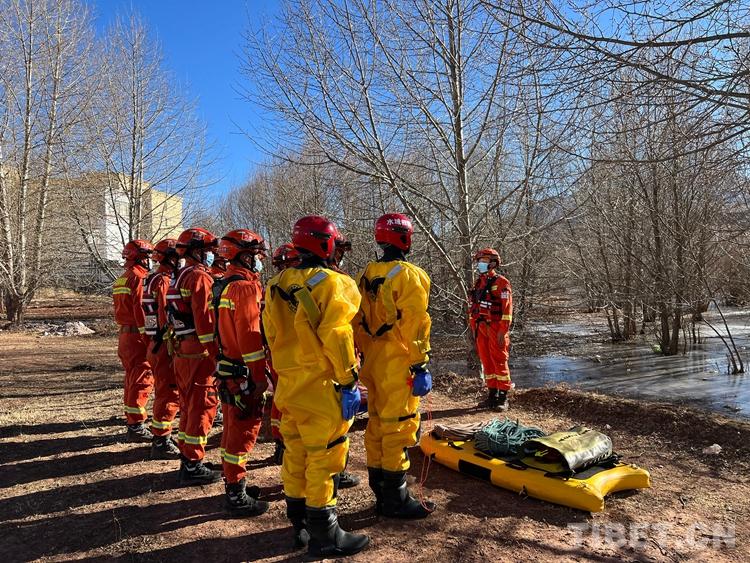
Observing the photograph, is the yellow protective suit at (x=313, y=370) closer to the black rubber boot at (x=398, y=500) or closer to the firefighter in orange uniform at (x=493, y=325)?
the black rubber boot at (x=398, y=500)

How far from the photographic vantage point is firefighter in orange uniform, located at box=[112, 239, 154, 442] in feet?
18.3

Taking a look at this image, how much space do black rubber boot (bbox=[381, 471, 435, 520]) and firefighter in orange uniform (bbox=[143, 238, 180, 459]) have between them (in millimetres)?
2517

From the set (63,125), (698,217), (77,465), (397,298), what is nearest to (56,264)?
(63,125)

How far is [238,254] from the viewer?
4.08m

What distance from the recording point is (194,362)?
A: 440 cm

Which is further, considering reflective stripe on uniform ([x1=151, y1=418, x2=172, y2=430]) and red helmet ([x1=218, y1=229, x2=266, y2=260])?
reflective stripe on uniform ([x1=151, y1=418, x2=172, y2=430])

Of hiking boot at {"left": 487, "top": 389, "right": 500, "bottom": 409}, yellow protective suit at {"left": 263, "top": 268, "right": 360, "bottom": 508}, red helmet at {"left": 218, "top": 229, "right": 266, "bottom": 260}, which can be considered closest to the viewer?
yellow protective suit at {"left": 263, "top": 268, "right": 360, "bottom": 508}

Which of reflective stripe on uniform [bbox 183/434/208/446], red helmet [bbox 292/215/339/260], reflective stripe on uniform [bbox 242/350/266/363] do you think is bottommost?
reflective stripe on uniform [bbox 183/434/208/446]

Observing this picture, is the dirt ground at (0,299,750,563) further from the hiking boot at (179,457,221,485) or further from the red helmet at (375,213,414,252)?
the red helmet at (375,213,414,252)

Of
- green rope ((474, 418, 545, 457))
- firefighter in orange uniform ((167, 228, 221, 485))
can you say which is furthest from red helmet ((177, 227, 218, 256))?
green rope ((474, 418, 545, 457))

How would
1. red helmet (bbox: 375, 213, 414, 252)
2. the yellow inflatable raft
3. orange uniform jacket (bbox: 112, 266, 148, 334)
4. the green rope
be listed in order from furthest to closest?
orange uniform jacket (bbox: 112, 266, 148, 334) → the green rope → red helmet (bbox: 375, 213, 414, 252) → the yellow inflatable raft

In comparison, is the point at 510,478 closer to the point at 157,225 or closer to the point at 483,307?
the point at 483,307

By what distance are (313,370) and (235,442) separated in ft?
3.62

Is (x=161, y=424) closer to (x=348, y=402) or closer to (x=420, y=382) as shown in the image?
(x=348, y=402)
